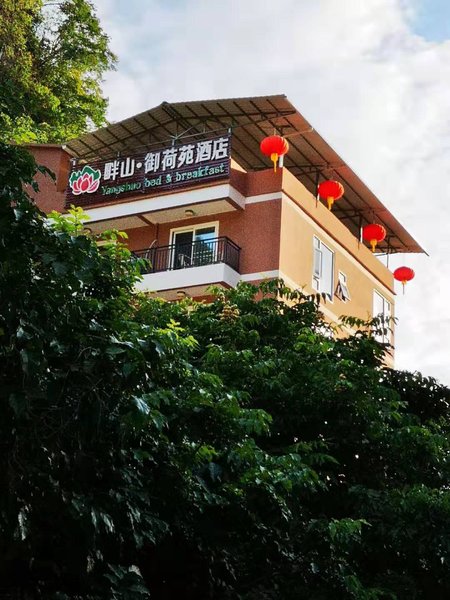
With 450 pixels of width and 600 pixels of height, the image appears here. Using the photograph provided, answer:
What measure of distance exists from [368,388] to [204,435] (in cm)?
268

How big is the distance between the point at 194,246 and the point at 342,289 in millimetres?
3840

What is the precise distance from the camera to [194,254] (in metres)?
21.7

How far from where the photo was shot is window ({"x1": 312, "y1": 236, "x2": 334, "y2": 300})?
2266cm

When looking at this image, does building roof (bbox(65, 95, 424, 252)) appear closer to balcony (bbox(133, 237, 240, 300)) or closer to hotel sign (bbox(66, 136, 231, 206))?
hotel sign (bbox(66, 136, 231, 206))

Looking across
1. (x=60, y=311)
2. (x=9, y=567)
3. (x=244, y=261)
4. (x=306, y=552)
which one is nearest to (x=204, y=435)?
(x=306, y=552)

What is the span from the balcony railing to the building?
3 cm

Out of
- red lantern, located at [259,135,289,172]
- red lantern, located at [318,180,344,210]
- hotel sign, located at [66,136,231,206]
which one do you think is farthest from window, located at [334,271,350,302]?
hotel sign, located at [66,136,231,206]

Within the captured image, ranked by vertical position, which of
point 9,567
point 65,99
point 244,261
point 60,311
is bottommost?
point 9,567

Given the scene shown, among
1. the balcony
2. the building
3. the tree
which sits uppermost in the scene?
the tree

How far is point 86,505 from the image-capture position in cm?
747

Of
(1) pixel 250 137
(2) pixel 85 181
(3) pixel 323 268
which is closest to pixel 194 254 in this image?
(1) pixel 250 137

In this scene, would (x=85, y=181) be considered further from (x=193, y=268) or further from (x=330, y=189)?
(x=330, y=189)

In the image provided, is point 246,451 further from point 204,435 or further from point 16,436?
point 16,436

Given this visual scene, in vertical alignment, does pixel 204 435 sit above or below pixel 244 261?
below
